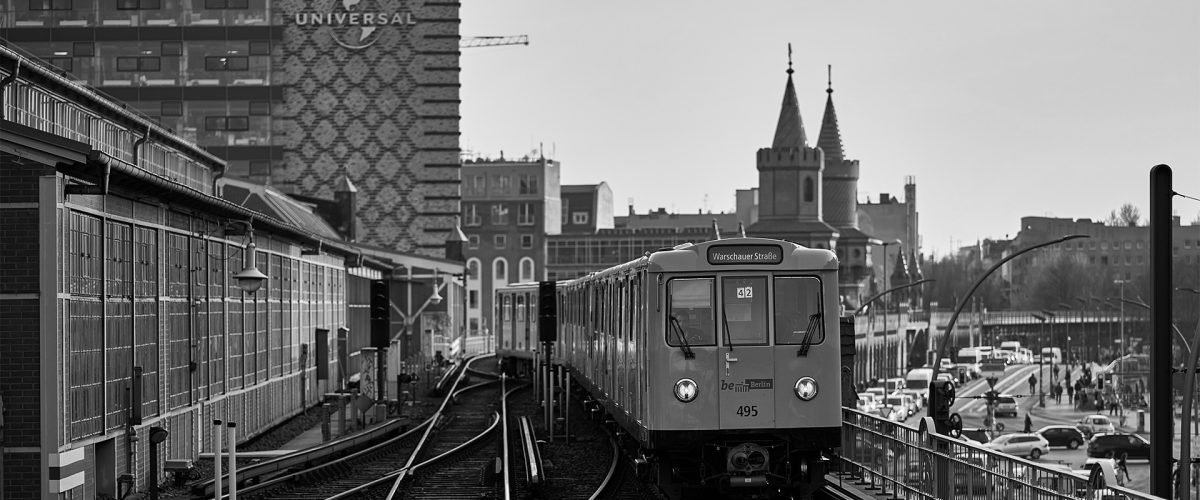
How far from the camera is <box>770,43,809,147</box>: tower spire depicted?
142125 millimetres

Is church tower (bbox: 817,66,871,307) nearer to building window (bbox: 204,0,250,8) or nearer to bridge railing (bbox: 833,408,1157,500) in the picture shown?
building window (bbox: 204,0,250,8)

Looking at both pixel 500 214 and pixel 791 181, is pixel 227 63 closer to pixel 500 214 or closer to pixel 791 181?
pixel 500 214

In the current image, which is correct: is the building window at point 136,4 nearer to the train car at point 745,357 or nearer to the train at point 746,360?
the train at point 746,360

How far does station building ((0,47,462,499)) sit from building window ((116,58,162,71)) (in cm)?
4101

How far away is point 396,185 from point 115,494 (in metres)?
59.2

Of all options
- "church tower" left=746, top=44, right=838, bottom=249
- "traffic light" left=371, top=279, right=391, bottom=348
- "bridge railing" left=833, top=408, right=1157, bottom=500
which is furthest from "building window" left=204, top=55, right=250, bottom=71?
"church tower" left=746, top=44, right=838, bottom=249

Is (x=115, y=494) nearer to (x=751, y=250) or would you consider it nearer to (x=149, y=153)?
(x=751, y=250)

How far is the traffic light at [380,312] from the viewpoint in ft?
105

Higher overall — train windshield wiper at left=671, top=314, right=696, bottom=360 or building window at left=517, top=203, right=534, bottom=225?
building window at left=517, top=203, right=534, bottom=225

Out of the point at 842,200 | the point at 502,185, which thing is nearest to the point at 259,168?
the point at 502,185

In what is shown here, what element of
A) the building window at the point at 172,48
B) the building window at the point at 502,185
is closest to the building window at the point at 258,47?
the building window at the point at 172,48

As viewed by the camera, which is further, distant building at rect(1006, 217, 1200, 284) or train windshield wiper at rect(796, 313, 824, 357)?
distant building at rect(1006, 217, 1200, 284)

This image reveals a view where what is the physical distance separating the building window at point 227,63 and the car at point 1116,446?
44.4 meters

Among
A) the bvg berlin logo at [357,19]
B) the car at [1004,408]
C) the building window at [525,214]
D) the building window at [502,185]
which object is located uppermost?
the bvg berlin logo at [357,19]
